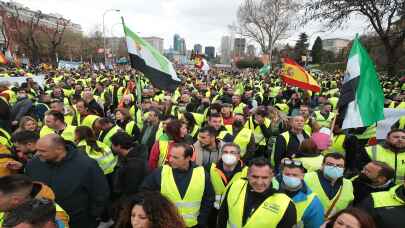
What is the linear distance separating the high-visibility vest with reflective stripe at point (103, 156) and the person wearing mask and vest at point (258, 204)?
1.95 metres

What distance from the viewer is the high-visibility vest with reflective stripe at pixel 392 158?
14.6ft

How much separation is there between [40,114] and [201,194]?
214 inches

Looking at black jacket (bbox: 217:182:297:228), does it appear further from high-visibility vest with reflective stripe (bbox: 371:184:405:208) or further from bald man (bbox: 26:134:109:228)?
bald man (bbox: 26:134:109:228)

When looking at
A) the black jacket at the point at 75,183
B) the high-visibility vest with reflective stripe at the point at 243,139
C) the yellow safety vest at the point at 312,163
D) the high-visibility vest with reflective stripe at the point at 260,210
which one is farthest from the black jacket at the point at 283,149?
the black jacket at the point at 75,183

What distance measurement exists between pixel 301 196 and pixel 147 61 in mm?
4203

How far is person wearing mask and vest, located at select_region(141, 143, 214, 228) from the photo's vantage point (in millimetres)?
3434

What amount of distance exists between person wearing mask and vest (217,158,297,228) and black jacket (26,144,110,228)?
1.43 metres

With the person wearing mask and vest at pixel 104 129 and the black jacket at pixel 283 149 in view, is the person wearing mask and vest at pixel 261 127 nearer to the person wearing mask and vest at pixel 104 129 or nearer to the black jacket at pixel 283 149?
the black jacket at pixel 283 149

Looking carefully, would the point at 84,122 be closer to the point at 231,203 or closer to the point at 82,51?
the point at 231,203

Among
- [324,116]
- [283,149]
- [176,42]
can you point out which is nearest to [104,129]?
[283,149]

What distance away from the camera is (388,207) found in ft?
10.5

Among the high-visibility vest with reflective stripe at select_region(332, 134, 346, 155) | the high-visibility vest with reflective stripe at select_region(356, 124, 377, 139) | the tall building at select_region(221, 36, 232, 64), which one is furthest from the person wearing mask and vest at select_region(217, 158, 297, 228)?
the tall building at select_region(221, 36, 232, 64)

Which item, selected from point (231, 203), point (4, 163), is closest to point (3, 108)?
point (4, 163)

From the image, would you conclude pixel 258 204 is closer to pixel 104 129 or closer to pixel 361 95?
pixel 361 95
